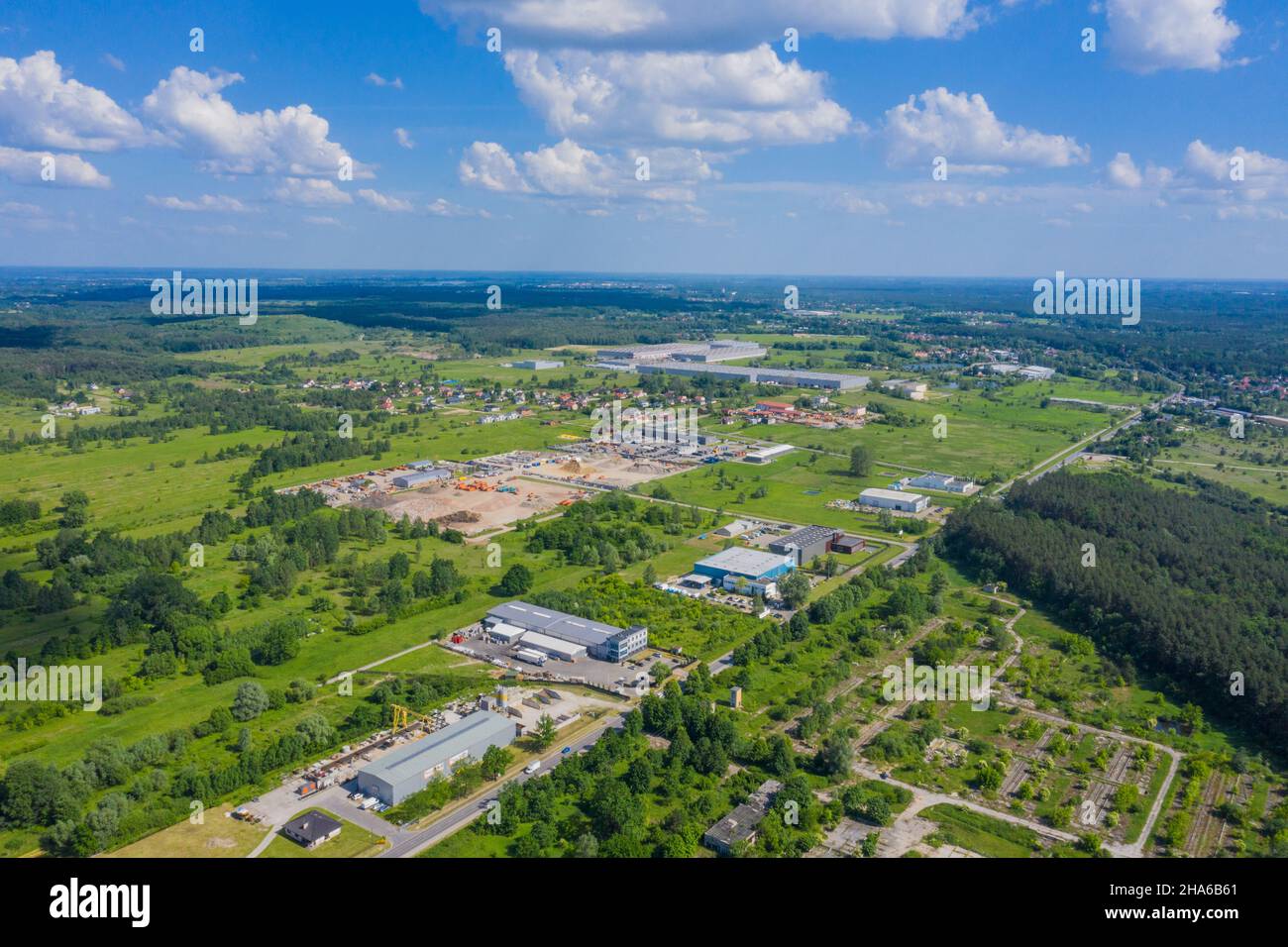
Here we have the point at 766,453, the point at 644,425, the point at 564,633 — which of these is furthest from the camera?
the point at 644,425

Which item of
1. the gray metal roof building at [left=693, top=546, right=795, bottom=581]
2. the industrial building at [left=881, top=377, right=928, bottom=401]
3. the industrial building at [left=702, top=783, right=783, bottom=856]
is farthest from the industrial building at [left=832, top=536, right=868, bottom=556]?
the industrial building at [left=881, top=377, right=928, bottom=401]

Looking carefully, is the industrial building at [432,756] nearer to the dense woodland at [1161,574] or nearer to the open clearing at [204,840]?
the open clearing at [204,840]

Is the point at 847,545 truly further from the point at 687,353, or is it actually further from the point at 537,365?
the point at 687,353

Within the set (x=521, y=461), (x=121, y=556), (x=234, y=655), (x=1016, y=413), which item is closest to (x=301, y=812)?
(x=234, y=655)

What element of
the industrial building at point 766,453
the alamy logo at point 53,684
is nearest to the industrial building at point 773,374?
the industrial building at point 766,453

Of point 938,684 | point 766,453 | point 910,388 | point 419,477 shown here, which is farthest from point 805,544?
point 910,388

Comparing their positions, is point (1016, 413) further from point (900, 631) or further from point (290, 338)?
point (290, 338)

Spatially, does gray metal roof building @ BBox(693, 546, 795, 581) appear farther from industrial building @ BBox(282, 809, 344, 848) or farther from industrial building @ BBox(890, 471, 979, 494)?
industrial building @ BBox(282, 809, 344, 848)
